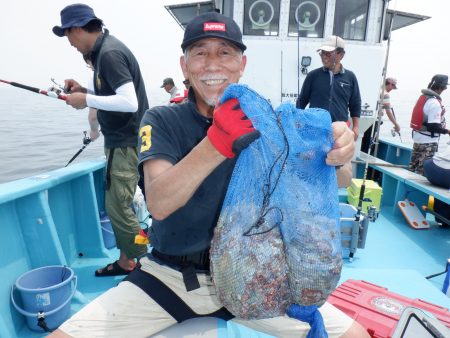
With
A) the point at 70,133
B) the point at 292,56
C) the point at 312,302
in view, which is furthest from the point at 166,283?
the point at 70,133

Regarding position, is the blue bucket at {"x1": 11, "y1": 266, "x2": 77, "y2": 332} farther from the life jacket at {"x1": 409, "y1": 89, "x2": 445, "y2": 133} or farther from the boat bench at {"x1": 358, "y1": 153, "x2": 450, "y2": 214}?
the life jacket at {"x1": 409, "y1": 89, "x2": 445, "y2": 133}

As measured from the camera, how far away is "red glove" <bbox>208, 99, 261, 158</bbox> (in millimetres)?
1088

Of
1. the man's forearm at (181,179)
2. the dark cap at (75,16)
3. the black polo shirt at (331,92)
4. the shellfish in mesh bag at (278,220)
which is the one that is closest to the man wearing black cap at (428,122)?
the black polo shirt at (331,92)

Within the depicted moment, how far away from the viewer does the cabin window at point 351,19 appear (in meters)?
6.42

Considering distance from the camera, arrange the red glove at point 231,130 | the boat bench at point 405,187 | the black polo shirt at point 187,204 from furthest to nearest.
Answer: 1. the boat bench at point 405,187
2. the black polo shirt at point 187,204
3. the red glove at point 231,130

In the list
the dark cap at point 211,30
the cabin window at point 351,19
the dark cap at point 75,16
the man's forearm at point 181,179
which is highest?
the cabin window at point 351,19

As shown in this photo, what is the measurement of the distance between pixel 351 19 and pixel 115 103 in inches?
232

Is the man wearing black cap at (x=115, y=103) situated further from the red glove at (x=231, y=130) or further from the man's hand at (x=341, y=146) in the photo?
the man's hand at (x=341, y=146)

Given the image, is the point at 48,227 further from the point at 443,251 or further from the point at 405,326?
the point at 443,251

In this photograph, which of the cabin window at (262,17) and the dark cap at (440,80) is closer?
the dark cap at (440,80)

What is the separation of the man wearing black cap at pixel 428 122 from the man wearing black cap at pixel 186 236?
519cm

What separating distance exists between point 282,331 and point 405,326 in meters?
0.62

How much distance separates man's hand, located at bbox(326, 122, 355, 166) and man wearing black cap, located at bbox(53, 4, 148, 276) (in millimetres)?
1950

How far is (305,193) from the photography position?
3.78 feet
